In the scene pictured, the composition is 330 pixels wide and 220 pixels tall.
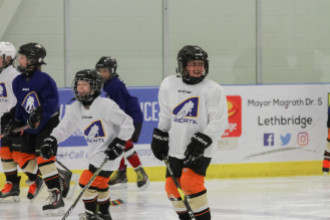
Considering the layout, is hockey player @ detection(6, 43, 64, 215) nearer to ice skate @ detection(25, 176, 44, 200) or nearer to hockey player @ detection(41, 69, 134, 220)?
ice skate @ detection(25, 176, 44, 200)

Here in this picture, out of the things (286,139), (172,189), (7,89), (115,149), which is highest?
(7,89)

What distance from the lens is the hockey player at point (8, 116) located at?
24.0 feet

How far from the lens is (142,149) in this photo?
877 cm

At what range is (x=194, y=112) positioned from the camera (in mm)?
5141

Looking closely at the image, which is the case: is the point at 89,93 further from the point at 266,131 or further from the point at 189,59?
the point at 266,131

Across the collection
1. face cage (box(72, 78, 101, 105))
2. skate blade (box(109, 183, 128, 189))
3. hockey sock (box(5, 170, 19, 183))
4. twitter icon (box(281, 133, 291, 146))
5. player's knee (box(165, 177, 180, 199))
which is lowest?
skate blade (box(109, 183, 128, 189))

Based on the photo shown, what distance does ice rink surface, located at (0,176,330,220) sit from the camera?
6758mm

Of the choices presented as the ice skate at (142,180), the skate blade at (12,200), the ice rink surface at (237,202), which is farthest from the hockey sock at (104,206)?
the ice skate at (142,180)

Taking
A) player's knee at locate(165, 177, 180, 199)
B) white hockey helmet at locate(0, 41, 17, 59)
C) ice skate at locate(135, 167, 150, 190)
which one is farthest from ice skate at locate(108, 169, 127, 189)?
player's knee at locate(165, 177, 180, 199)

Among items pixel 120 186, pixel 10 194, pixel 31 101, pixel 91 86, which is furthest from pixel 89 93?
pixel 120 186

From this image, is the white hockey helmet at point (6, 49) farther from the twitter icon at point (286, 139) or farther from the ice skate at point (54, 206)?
the twitter icon at point (286, 139)

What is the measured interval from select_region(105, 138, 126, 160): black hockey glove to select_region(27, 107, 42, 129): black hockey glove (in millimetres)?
1205

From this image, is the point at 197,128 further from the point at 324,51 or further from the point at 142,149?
the point at 324,51

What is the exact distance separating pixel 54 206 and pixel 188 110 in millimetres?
2027
